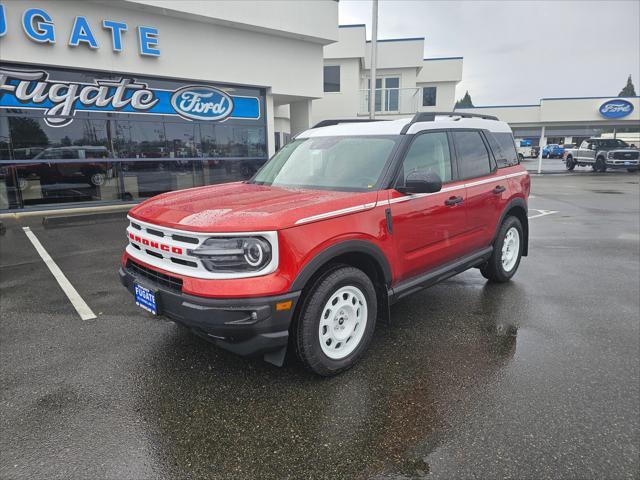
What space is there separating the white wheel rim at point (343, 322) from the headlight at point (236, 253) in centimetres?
64

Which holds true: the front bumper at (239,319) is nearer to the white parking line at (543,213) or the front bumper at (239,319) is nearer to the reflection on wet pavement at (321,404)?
the reflection on wet pavement at (321,404)

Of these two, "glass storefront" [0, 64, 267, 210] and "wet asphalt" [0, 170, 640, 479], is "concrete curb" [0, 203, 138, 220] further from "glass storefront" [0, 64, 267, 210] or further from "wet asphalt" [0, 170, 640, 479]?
"wet asphalt" [0, 170, 640, 479]

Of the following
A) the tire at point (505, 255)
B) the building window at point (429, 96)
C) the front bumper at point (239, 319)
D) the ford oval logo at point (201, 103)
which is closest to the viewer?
the front bumper at point (239, 319)

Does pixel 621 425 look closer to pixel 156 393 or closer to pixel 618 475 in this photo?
pixel 618 475

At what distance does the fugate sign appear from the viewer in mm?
9977

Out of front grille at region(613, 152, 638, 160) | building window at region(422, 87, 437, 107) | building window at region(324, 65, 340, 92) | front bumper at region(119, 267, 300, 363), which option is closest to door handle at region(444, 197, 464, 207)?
front bumper at region(119, 267, 300, 363)

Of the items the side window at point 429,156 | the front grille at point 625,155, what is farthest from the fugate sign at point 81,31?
the front grille at point 625,155

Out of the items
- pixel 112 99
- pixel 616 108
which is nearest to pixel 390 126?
pixel 112 99

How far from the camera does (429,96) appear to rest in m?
31.8

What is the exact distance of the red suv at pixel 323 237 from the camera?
2.79 meters

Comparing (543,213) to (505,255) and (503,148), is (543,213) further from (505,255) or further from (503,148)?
(503,148)

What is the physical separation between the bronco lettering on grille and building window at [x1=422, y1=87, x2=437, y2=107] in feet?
103

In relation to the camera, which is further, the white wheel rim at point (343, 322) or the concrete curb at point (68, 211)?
the concrete curb at point (68, 211)

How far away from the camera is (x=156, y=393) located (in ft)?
10.2
